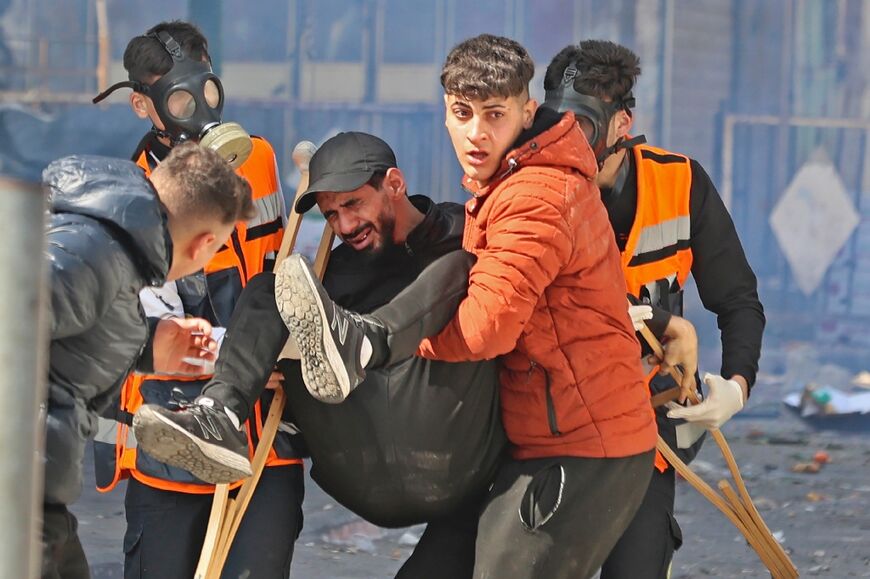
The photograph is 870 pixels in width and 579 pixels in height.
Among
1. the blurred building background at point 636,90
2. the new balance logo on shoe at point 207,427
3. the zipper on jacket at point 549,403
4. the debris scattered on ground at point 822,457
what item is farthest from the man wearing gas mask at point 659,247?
the blurred building background at point 636,90

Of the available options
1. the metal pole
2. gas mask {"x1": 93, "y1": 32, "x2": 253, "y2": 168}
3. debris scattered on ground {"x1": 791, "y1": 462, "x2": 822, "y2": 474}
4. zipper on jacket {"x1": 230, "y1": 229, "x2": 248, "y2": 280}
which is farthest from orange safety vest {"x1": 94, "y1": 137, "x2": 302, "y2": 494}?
debris scattered on ground {"x1": 791, "y1": 462, "x2": 822, "y2": 474}

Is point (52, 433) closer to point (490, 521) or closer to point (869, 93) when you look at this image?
point (490, 521)

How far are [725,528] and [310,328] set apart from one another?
12.5 ft

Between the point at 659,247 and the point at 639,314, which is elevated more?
the point at 659,247

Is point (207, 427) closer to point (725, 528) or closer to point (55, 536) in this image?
point (55, 536)

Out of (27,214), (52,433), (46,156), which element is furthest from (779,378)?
(27,214)

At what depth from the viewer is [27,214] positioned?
1976 millimetres

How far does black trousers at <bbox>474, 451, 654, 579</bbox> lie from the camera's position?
3.20m

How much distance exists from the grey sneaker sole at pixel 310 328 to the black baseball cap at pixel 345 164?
1.38 feet

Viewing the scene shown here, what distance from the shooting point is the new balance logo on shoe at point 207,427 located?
311cm

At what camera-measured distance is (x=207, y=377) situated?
363 cm

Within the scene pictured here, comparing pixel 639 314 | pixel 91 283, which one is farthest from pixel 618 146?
pixel 91 283

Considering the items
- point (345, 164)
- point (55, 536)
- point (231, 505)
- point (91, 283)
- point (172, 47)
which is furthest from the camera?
point (172, 47)

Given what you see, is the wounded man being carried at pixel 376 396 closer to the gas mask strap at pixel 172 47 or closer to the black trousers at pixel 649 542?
the black trousers at pixel 649 542
